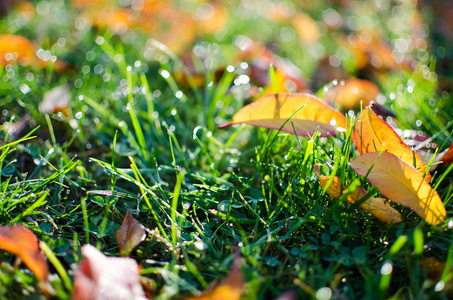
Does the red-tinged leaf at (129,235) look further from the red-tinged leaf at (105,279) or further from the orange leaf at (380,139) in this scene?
the orange leaf at (380,139)

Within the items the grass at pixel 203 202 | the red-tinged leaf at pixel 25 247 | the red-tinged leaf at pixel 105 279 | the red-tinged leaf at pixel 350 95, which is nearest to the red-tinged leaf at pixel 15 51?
the grass at pixel 203 202

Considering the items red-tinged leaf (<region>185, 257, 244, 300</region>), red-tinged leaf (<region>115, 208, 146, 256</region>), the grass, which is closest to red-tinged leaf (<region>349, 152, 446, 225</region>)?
the grass

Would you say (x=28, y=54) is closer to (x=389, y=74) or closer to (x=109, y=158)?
(x=109, y=158)

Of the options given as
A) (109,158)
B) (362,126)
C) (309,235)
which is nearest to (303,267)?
(309,235)

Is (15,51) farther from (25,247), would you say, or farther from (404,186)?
(404,186)

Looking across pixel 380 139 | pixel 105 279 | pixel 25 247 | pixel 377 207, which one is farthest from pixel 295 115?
pixel 25 247

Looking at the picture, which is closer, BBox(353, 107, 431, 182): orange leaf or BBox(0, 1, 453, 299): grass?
BBox(0, 1, 453, 299): grass

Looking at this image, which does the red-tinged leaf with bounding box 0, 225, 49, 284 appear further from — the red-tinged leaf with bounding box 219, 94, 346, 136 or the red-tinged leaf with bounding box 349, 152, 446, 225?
the red-tinged leaf with bounding box 349, 152, 446, 225
